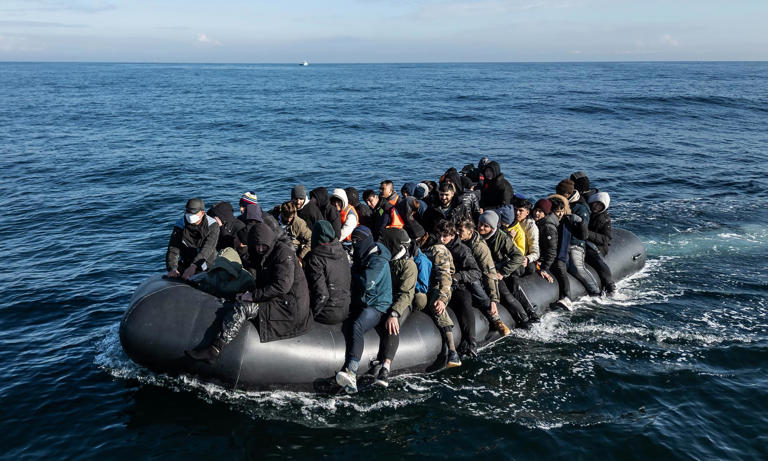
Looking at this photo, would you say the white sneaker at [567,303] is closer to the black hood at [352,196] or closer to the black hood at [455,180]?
the black hood at [455,180]

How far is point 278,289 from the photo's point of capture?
7.54m


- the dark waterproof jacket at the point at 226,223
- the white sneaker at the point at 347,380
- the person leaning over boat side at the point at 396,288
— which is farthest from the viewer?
the dark waterproof jacket at the point at 226,223

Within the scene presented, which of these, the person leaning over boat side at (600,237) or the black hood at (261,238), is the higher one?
the black hood at (261,238)

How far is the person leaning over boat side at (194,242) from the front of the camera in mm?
9102

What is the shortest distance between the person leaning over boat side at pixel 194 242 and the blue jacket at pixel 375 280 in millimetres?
2746

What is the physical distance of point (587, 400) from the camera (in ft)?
28.6

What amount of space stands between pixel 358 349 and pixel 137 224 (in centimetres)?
1490

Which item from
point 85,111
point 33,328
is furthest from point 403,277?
point 85,111

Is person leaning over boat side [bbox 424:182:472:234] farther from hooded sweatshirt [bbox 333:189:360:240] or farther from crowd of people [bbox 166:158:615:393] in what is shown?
hooded sweatshirt [bbox 333:189:360:240]

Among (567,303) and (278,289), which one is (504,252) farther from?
(278,289)

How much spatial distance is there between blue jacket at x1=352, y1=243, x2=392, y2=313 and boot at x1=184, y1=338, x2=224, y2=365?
7.58 ft

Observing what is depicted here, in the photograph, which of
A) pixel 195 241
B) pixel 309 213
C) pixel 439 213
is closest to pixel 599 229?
pixel 439 213

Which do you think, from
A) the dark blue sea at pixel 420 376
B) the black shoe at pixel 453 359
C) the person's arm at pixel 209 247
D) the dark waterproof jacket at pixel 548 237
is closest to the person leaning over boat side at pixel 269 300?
the dark blue sea at pixel 420 376

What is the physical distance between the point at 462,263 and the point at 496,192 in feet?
11.7
